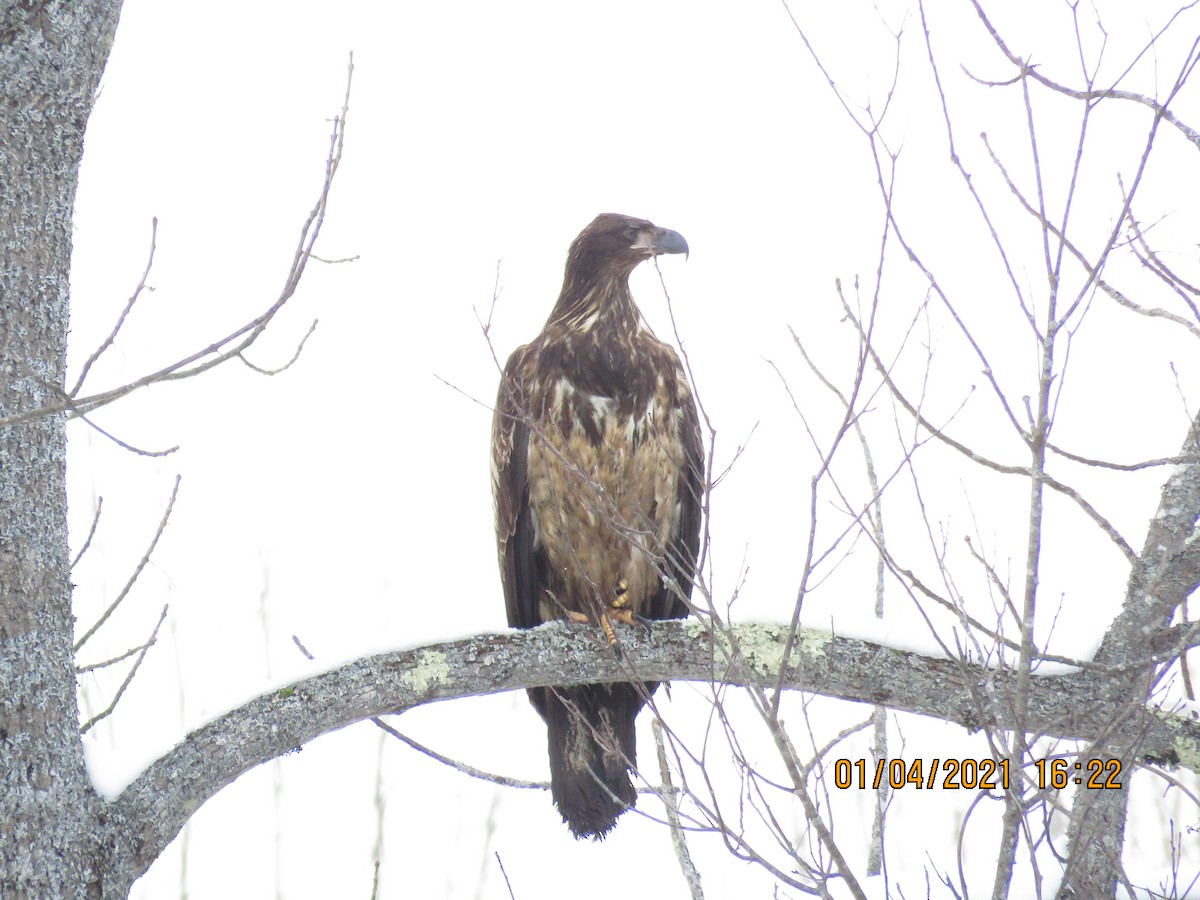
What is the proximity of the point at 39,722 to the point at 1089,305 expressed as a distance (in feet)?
6.79

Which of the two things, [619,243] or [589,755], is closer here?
[589,755]

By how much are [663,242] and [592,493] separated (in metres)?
1.17

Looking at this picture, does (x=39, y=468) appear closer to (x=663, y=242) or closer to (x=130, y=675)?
(x=130, y=675)

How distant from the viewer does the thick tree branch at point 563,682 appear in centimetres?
245

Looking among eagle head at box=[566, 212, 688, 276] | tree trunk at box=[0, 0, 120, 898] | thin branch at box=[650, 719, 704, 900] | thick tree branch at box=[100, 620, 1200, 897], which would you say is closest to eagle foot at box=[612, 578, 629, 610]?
thick tree branch at box=[100, 620, 1200, 897]

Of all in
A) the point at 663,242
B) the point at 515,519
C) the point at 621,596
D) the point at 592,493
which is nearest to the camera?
the point at 592,493

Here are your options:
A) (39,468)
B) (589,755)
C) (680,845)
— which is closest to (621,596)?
(589,755)

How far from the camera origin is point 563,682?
3178 millimetres

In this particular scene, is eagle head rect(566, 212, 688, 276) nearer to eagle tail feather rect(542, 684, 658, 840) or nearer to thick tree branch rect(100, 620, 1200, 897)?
eagle tail feather rect(542, 684, 658, 840)

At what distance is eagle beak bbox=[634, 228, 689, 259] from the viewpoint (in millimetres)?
4594

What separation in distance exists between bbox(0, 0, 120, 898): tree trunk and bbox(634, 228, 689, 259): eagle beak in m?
2.45

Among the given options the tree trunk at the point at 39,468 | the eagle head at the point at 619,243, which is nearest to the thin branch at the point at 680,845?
the tree trunk at the point at 39,468

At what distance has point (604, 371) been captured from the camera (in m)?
4.14
